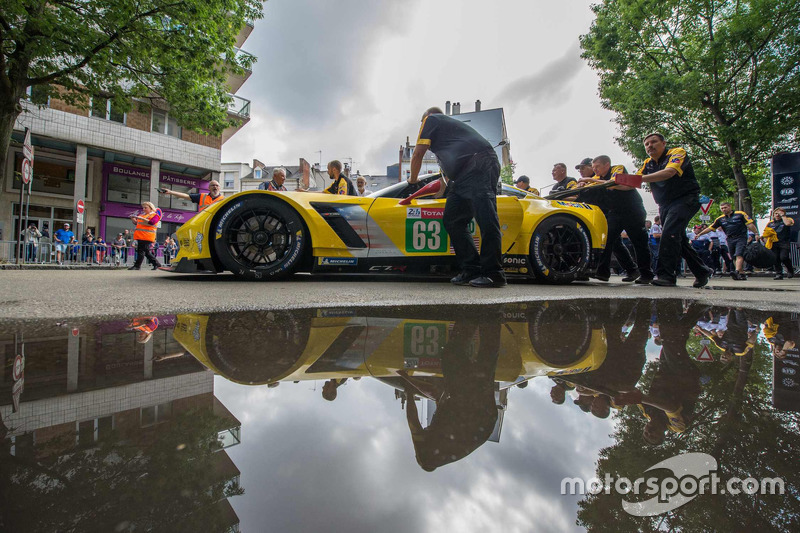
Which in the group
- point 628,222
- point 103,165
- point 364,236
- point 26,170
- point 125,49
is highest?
point 103,165

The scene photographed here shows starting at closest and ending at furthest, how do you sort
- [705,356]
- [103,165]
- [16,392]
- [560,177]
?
[16,392], [705,356], [560,177], [103,165]

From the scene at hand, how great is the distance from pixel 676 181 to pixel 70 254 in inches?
691

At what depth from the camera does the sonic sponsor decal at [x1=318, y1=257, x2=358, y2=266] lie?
3.61m

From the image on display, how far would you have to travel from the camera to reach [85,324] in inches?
53.4

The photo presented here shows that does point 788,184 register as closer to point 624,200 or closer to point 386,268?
point 624,200

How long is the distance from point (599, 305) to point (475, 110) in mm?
52263

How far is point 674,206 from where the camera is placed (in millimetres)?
4102

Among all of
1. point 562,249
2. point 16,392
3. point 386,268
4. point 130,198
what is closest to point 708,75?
point 562,249

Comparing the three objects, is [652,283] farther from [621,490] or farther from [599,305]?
[621,490]

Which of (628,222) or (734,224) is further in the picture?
(734,224)

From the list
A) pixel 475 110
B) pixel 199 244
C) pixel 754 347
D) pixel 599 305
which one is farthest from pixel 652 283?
pixel 475 110

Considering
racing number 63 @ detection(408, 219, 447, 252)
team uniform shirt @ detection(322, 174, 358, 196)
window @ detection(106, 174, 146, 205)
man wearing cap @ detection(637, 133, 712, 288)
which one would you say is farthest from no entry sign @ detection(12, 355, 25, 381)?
window @ detection(106, 174, 146, 205)

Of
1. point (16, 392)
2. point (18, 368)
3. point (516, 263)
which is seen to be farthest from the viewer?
point (516, 263)

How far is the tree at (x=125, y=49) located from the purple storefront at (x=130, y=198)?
10.8 meters
